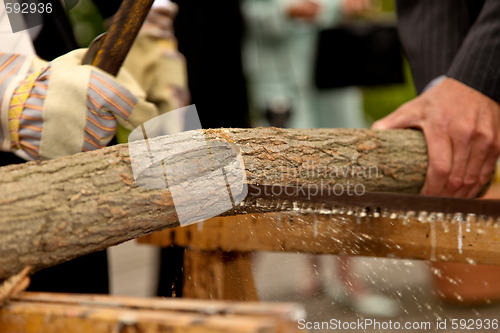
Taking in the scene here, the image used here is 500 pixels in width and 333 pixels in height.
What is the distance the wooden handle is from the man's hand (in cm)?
97

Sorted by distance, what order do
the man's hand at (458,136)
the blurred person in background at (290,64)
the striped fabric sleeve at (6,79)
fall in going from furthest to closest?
1. the blurred person in background at (290,64)
2. the man's hand at (458,136)
3. the striped fabric sleeve at (6,79)

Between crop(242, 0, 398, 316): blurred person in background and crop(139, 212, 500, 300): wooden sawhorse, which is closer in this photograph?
crop(139, 212, 500, 300): wooden sawhorse

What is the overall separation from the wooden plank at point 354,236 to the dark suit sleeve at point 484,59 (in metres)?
0.50

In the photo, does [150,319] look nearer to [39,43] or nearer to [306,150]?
[306,150]

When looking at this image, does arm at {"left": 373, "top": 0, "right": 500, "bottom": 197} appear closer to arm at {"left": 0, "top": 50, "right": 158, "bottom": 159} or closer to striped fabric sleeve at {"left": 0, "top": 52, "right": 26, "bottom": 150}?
arm at {"left": 0, "top": 50, "right": 158, "bottom": 159}

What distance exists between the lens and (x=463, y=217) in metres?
1.29

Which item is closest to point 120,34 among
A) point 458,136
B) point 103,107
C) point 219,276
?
point 103,107

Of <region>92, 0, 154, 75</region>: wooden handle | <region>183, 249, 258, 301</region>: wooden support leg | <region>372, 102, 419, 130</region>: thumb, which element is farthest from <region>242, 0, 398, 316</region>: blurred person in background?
<region>183, 249, 258, 301</region>: wooden support leg

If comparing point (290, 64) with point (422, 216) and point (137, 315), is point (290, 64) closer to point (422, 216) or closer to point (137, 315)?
point (422, 216)

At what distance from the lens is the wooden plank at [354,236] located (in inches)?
48.4

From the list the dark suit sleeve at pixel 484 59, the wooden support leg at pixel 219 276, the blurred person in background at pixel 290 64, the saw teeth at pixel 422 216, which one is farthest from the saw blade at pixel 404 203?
the blurred person in background at pixel 290 64

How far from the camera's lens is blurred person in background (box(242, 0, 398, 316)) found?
303 centimetres

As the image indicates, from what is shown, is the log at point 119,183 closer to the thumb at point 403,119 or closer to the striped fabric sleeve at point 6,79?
the striped fabric sleeve at point 6,79

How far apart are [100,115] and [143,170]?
0.21 m
